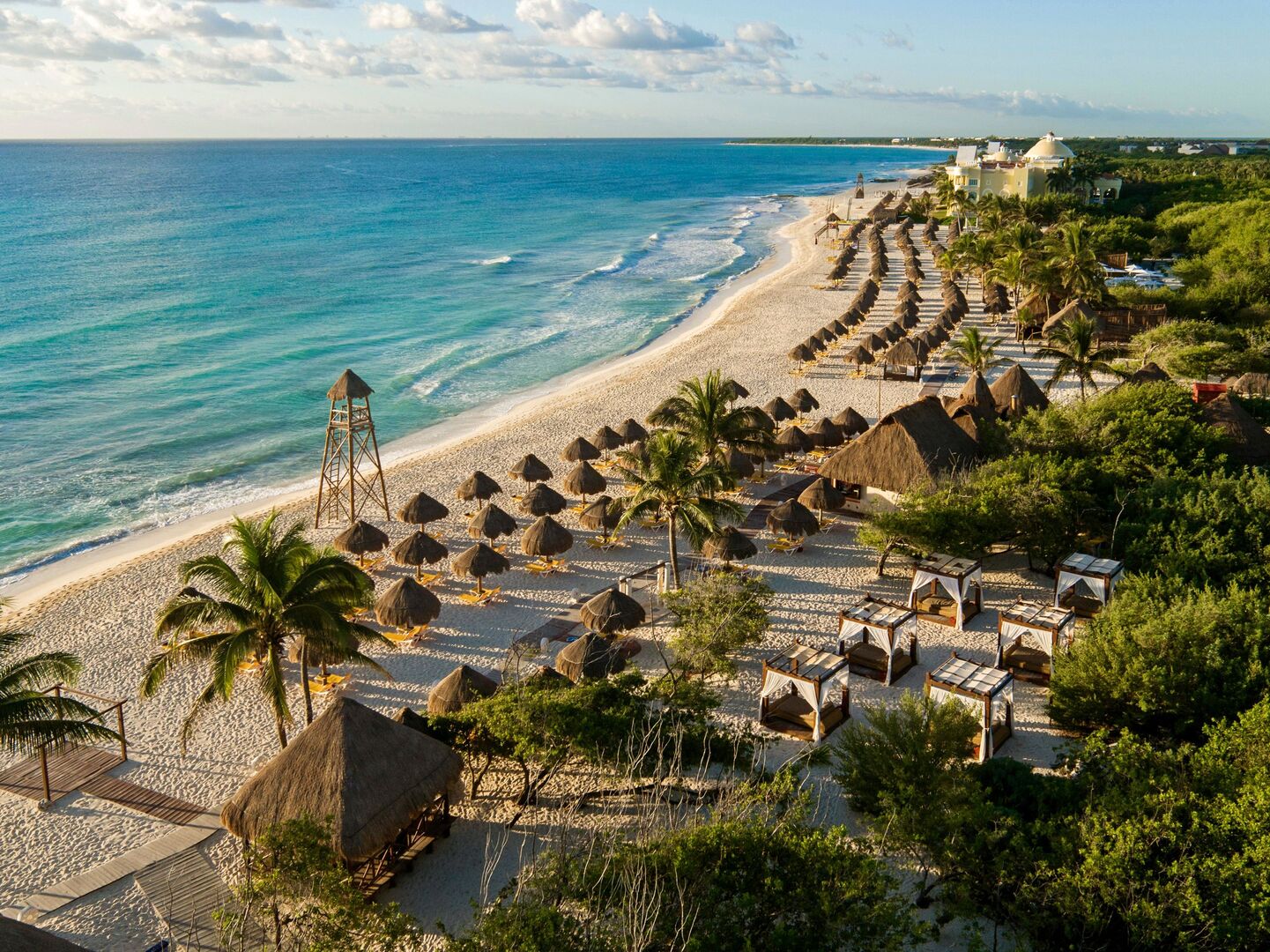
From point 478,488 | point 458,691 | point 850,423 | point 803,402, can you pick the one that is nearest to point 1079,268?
point 803,402

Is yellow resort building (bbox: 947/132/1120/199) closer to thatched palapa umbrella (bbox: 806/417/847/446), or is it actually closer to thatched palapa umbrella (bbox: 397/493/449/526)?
thatched palapa umbrella (bbox: 806/417/847/446)

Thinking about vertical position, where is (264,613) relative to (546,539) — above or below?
above

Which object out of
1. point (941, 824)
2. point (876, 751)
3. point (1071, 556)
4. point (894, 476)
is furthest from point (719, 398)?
point (941, 824)

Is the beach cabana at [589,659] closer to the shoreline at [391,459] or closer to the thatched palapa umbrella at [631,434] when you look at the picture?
the shoreline at [391,459]

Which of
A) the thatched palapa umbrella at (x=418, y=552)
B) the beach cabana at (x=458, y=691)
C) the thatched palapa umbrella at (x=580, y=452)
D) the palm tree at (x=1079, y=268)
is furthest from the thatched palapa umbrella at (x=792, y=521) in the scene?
the palm tree at (x=1079, y=268)

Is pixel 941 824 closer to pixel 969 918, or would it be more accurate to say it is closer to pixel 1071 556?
pixel 969 918

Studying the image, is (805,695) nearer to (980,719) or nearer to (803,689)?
(803,689)
